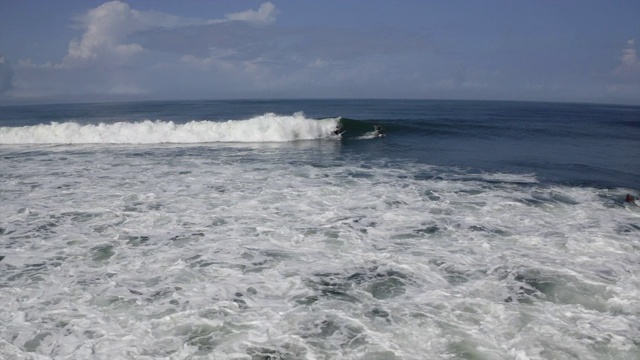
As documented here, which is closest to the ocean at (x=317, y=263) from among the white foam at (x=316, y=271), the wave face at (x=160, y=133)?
the white foam at (x=316, y=271)

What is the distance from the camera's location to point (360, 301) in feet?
24.4

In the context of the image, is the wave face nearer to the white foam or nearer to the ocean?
the ocean

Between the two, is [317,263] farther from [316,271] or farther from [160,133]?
[160,133]

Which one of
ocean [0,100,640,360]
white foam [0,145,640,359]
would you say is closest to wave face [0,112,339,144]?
ocean [0,100,640,360]

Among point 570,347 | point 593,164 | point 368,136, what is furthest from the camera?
point 368,136

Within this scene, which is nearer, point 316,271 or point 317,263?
point 316,271

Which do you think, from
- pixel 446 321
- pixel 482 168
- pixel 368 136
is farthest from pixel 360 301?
pixel 368 136

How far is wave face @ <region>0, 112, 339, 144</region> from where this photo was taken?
32044 mm

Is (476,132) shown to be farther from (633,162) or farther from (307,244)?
(307,244)

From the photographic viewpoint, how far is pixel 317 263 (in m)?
9.02

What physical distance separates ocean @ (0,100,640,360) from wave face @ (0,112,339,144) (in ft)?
40.6

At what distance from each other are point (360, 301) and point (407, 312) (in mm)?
828

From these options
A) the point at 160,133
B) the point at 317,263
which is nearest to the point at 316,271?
the point at 317,263

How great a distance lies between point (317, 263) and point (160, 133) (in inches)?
1051
